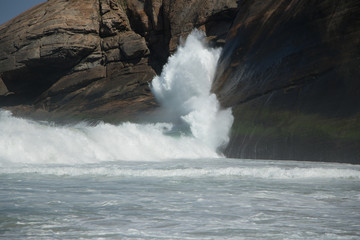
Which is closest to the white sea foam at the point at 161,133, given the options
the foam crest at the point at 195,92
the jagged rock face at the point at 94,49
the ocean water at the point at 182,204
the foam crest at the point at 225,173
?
the foam crest at the point at 195,92

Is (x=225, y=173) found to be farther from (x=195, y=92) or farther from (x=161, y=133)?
(x=195, y=92)

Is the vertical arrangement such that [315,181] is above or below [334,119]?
below

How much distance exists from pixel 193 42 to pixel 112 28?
5.38 meters

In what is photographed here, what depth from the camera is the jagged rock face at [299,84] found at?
859 cm

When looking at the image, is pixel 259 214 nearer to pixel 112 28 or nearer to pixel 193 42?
pixel 193 42

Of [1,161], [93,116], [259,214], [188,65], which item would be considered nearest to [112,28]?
[93,116]

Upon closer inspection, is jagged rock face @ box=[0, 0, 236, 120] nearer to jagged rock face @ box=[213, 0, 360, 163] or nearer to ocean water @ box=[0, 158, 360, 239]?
jagged rock face @ box=[213, 0, 360, 163]

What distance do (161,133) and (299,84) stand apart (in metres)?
6.17

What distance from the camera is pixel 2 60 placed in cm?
2381

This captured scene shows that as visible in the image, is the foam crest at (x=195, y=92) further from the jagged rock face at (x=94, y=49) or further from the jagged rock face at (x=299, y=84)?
the jagged rock face at (x=94, y=49)

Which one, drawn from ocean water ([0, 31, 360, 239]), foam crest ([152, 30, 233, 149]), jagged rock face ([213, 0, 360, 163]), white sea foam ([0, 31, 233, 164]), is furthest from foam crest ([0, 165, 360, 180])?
foam crest ([152, 30, 233, 149])

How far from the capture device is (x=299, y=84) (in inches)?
386

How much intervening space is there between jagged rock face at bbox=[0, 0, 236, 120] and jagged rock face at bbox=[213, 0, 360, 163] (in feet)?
31.5

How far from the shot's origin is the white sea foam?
10.1 m
